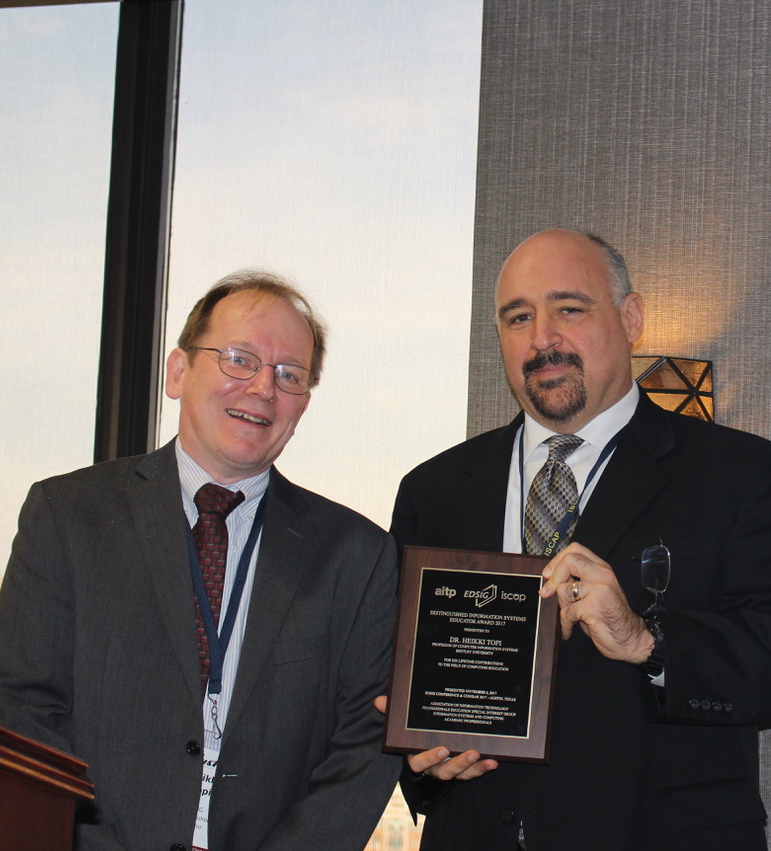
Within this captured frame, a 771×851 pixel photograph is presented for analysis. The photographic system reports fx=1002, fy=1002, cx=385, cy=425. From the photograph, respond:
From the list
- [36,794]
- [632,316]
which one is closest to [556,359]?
[632,316]

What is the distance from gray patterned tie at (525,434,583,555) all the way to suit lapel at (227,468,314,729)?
541 mm

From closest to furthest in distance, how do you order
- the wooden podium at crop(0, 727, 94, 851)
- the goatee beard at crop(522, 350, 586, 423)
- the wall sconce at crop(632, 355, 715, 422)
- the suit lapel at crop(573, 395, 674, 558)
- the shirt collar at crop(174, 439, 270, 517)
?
the wooden podium at crop(0, 727, 94, 851) < the suit lapel at crop(573, 395, 674, 558) < the shirt collar at crop(174, 439, 270, 517) < the goatee beard at crop(522, 350, 586, 423) < the wall sconce at crop(632, 355, 715, 422)

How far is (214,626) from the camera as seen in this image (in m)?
2.23

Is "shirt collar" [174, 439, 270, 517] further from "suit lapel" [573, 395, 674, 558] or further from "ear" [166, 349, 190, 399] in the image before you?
"suit lapel" [573, 395, 674, 558]

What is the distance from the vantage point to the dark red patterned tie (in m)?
2.23

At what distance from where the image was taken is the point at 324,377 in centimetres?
427

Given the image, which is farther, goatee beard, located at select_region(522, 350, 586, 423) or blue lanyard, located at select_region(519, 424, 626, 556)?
goatee beard, located at select_region(522, 350, 586, 423)

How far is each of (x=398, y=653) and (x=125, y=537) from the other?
2.22 ft

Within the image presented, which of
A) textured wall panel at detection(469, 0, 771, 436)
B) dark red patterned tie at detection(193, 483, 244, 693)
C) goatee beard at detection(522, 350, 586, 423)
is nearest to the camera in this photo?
dark red patterned tie at detection(193, 483, 244, 693)

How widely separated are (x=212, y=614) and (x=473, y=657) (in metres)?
0.59

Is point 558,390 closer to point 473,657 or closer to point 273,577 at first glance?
point 473,657

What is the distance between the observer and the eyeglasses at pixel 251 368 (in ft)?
8.03

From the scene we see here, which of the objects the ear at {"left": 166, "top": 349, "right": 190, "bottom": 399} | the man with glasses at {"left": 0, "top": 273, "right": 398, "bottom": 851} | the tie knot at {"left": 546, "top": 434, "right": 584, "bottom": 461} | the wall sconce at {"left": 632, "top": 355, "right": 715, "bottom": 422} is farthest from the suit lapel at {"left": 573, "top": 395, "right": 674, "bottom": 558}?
the ear at {"left": 166, "top": 349, "right": 190, "bottom": 399}

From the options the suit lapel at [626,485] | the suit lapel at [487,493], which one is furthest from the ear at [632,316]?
the suit lapel at [487,493]
